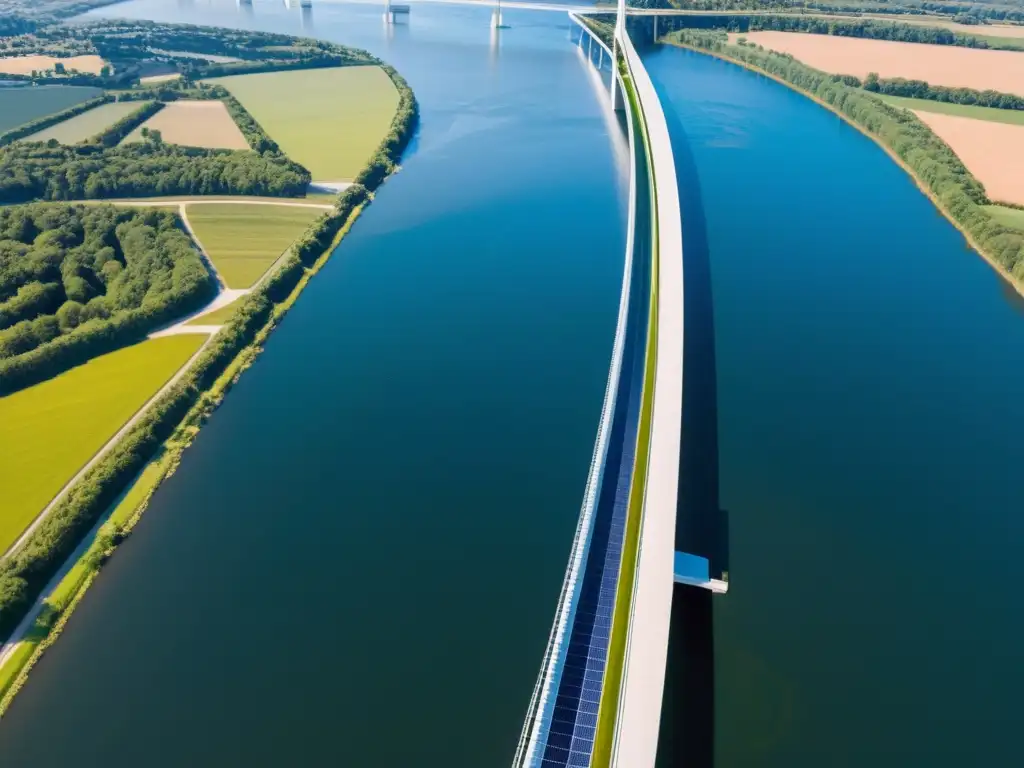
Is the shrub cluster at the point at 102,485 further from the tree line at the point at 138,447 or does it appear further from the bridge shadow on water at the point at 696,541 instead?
the bridge shadow on water at the point at 696,541

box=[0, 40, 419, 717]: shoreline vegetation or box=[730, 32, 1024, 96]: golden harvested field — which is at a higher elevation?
box=[730, 32, 1024, 96]: golden harvested field

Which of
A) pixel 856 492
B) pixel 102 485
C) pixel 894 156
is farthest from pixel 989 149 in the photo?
pixel 102 485

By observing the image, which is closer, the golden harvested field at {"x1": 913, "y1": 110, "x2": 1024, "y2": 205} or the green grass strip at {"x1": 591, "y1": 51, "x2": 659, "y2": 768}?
the green grass strip at {"x1": 591, "y1": 51, "x2": 659, "y2": 768}

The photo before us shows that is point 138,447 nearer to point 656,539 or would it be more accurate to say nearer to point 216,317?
point 216,317

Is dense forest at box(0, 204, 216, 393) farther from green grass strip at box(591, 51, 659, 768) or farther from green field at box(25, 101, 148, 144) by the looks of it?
green grass strip at box(591, 51, 659, 768)

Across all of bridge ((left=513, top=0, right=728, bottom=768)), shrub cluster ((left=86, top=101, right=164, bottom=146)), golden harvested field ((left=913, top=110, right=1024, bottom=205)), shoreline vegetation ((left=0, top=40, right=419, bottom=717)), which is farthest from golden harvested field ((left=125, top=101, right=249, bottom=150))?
golden harvested field ((left=913, top=110, right=1024, bottom=205))

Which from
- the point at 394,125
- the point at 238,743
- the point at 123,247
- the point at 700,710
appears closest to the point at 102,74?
the point at 394,125

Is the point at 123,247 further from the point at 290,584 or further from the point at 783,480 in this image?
the point at 783,480
